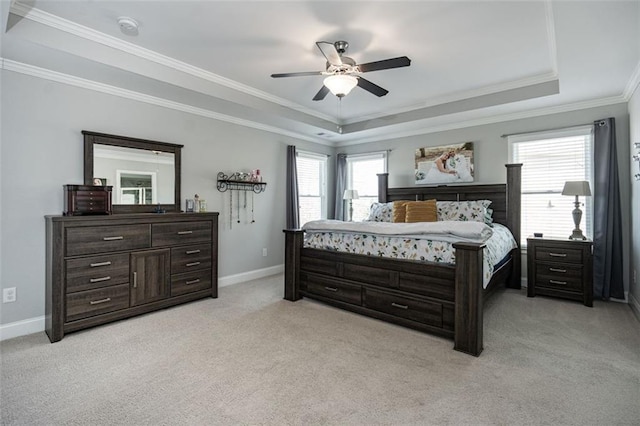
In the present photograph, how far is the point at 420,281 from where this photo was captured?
9.43 feet

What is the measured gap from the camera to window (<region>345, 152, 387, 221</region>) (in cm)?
596

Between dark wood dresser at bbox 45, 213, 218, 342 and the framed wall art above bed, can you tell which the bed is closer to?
the framed wall art above bed

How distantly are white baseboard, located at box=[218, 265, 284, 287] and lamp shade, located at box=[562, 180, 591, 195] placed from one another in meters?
4.22

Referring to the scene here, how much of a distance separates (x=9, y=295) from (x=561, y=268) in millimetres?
5798

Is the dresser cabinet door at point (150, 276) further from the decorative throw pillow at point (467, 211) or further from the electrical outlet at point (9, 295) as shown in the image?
the decorative throw pillow at point (467, 211)

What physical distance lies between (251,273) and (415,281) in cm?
286

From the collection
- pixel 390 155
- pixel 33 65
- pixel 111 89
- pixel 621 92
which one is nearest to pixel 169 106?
pixel 111 89

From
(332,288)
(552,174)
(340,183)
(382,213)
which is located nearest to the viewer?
(332,288)

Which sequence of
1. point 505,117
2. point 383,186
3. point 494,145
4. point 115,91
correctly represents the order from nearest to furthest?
point 115,91 < point 505,117 < point 494,145 < point 383,186

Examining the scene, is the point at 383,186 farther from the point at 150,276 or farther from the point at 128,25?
the point at 128,25

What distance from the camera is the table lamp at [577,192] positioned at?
366 centimetres

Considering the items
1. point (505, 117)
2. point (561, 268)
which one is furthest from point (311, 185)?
point (561, 268)

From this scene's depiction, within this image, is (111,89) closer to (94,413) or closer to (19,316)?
(19,316)

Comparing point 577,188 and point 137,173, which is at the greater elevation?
point 137,173
